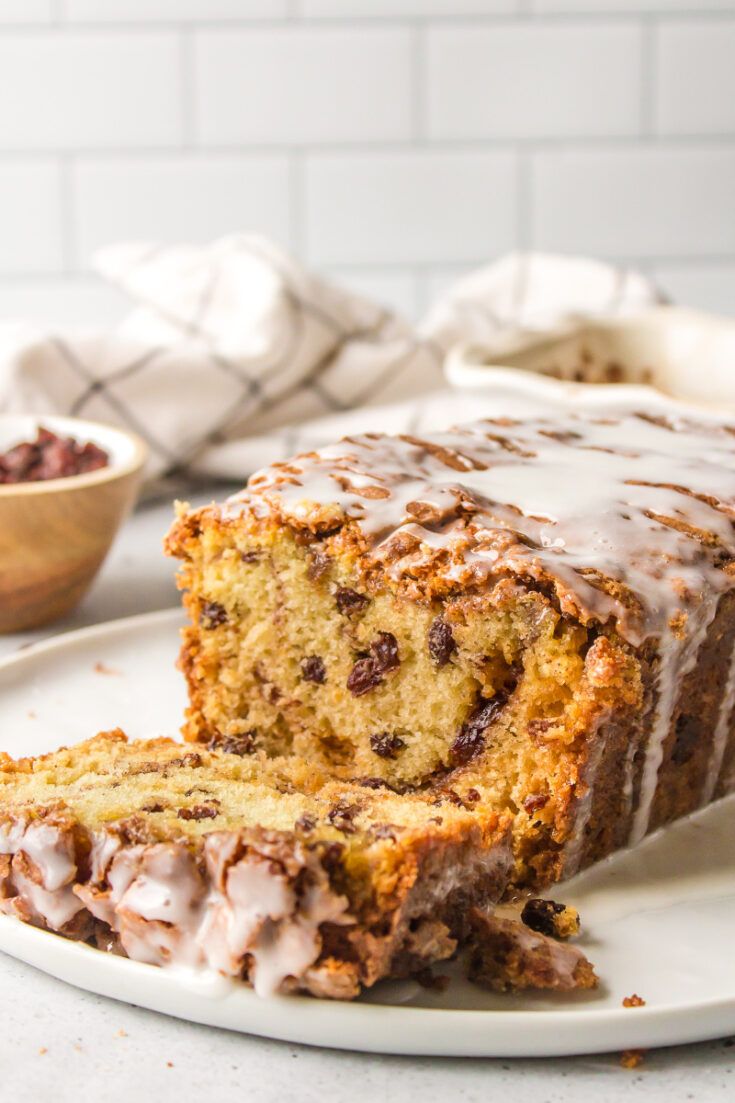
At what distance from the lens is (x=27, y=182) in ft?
21.1

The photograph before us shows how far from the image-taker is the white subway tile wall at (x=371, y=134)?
6262 millimetres

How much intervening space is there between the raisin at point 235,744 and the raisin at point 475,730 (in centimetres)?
46

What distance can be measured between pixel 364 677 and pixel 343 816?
43 centimetres

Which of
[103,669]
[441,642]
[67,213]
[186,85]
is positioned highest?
[186,85]

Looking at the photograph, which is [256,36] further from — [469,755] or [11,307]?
[469,755]

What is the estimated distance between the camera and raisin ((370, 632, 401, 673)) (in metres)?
2.41

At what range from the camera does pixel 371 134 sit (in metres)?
6.38

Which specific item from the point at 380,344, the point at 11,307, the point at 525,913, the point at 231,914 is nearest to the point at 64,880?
the point at 231,914

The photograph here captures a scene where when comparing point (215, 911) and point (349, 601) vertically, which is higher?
point (349, 601)

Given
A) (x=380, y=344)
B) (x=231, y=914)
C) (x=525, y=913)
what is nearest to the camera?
(x=231, y=914)

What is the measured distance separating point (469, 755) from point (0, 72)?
4936mm

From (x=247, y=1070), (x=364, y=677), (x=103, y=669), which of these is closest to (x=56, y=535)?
(x=103, y=669)

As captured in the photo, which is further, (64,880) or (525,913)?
(525,913)

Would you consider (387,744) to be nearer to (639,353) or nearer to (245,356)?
(639,353)
